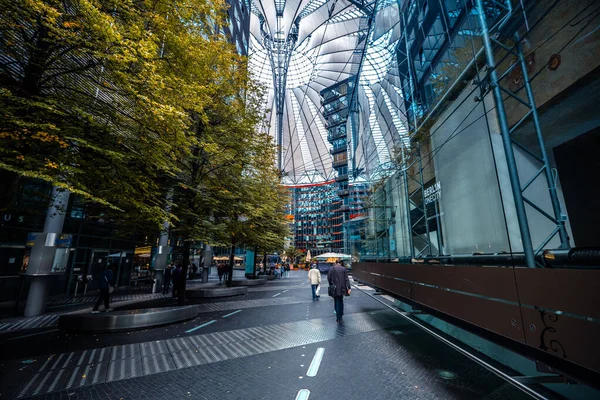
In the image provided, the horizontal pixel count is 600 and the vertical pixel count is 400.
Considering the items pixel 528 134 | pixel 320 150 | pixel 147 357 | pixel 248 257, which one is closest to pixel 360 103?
pixel 248 257

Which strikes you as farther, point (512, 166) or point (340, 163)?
point (340, 163)

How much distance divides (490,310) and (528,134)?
249 inches

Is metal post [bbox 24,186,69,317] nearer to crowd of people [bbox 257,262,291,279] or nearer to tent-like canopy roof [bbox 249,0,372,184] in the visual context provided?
crowd of people [bbox 257,262,291,279]

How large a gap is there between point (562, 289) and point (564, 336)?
0.58m

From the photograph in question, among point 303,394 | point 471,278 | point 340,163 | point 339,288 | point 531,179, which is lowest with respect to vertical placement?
point 303,394

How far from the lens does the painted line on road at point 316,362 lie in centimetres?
449

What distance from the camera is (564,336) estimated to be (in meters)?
3.10

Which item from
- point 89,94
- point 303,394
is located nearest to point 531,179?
point 303,394

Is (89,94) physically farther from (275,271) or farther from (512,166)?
(275,271)

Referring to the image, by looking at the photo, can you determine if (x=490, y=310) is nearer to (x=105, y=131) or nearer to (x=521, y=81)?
(x=521, y=81)

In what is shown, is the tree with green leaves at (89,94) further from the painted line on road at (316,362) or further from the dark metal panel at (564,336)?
the dark metal panel at (564,336)

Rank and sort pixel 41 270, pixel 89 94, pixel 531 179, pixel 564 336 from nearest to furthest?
pixel 564 336
pixel 531 179
pixel 89 94
pixel 41 270

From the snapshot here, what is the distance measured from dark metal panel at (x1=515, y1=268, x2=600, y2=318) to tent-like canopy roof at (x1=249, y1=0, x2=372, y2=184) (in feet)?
113

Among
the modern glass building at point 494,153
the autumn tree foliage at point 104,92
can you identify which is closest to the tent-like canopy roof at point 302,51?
the modern glass building at point 494,153
